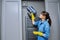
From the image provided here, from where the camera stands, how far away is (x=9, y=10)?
3596 millimetres

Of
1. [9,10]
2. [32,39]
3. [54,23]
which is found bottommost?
[32,39]

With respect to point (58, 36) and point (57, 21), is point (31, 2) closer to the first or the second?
point (57, 21)

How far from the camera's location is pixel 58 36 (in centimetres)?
358

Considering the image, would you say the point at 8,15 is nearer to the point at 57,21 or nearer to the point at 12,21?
the point at 12,21

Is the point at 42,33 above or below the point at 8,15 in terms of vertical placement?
below

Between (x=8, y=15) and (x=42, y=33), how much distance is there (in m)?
0.98

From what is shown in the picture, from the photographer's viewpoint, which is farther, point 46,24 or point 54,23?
point 54,23

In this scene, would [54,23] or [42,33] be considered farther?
[54,23]

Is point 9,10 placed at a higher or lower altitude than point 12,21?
higher

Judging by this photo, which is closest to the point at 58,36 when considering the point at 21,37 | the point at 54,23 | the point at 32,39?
the point at 54,23

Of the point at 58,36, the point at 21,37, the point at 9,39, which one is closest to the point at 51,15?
the point at 58,36

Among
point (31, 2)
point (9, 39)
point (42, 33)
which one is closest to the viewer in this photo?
point (42, 33)

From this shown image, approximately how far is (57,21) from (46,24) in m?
0.60

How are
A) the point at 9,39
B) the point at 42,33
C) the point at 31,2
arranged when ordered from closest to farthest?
the point at 42,33 → the point at 9,39 → the point at 31,2
